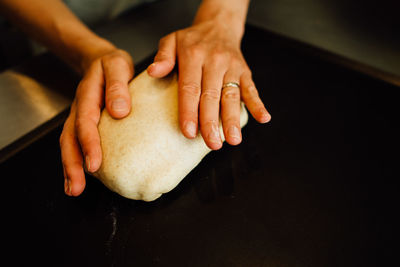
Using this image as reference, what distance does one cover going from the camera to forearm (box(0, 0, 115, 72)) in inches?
38.4

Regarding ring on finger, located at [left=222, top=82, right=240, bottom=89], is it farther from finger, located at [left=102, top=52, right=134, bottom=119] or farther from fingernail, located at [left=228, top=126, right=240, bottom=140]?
finger, located at [left=102, top=52, right=134, bottom=119]

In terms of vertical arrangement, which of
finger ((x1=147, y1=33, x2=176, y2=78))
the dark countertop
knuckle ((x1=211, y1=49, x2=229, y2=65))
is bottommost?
the dark countertop

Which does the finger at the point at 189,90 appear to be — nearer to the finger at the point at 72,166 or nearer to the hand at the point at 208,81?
the hand at the point at 208,81

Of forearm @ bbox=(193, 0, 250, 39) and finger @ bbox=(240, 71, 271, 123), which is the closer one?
finger @ bbox=(240, 71, 271, 123)

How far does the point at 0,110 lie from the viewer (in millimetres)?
1016

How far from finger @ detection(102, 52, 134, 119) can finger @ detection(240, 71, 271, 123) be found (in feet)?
1.05

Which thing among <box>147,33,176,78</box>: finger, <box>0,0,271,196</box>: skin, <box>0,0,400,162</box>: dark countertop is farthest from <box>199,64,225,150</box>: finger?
<box>0,0,400,162</box>: dark countertop

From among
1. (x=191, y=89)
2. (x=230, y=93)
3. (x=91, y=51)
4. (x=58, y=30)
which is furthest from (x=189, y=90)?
(x=58, y=30)

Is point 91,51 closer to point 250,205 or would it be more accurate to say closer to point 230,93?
point 230,93

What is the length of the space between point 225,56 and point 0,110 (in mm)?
836

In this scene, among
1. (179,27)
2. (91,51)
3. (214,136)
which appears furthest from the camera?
(179,27)

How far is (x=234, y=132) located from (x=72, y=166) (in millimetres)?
410

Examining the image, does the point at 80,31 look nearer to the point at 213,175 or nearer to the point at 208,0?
the point at 208,0

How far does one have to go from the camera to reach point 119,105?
721 mm
